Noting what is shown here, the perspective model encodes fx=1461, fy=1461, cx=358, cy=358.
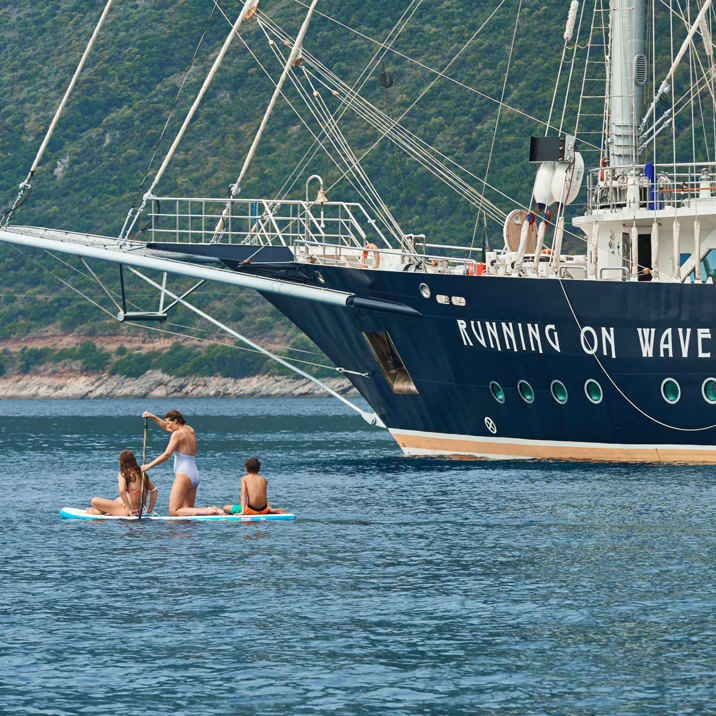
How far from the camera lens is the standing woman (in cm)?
2441

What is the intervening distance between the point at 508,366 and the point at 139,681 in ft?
74.6

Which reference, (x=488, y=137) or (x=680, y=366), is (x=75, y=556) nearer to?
(x=680, y=366)

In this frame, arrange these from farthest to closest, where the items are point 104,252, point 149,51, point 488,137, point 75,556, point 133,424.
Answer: point 149,51 → point 488,137 → point 133,424 → point 104,252 → point 75,556

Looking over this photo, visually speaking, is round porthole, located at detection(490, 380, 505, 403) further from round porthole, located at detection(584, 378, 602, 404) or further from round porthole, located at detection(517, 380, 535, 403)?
round porthole, located at detection(584, 378, 602, 404)

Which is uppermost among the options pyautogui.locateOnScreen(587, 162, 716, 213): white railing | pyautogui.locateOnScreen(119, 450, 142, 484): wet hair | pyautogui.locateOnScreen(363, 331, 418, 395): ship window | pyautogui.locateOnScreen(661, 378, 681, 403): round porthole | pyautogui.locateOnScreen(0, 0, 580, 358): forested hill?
pyautogui.locateOnScreen(0, 0, 580, 358): forested hill

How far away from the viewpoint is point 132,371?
14162cm

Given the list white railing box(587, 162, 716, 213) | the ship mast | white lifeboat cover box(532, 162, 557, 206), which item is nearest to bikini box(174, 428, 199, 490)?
white lifeboat cover box(532, 162, 557, 206)

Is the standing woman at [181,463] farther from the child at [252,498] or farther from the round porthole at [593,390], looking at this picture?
the round porthole at [593,390]

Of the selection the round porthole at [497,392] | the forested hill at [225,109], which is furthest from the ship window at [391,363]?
the forested hill at [225,109]

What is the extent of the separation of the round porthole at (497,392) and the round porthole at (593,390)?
7.72 ft

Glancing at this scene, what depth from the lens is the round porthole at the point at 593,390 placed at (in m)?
35.7

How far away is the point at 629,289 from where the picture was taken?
114 ft

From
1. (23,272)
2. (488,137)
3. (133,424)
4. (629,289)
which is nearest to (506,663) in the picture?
(629,289)

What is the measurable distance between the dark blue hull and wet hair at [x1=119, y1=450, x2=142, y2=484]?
1289 centimetres
